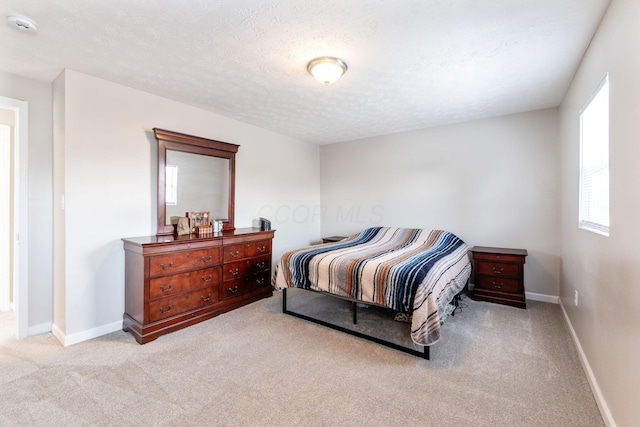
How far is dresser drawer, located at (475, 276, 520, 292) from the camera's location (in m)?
3.54

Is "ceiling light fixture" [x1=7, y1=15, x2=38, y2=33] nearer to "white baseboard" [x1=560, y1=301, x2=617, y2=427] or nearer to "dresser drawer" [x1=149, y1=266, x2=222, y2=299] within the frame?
"dresser drawer" [x1=149, y1=266, x2=222, y2=299]

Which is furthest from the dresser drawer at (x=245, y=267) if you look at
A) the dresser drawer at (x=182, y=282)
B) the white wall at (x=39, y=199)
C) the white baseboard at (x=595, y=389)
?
the white baseboard at (x=595, y=389)

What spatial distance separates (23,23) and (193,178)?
184 centimetres

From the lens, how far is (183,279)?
2916mm

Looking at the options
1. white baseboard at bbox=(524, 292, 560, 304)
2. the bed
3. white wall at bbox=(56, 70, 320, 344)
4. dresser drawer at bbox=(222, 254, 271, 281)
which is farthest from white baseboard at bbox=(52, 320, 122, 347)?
white baseboard at bbox=(524, 292, 560, 304)

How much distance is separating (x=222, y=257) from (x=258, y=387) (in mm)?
1617

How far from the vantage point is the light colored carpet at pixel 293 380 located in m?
1.73

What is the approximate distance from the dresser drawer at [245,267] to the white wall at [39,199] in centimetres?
167

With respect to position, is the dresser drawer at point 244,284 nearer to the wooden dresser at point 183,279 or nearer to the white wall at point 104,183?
the wooden dresser at point 183,279

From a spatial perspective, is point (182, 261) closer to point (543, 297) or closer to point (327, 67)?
point (327, 67)

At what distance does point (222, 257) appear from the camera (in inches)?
129

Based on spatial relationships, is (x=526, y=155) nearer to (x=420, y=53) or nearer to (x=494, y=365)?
(x=420, y=53)

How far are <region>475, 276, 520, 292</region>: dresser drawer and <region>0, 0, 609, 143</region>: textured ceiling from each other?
2147mm

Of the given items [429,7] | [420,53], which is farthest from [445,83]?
[429,7]
